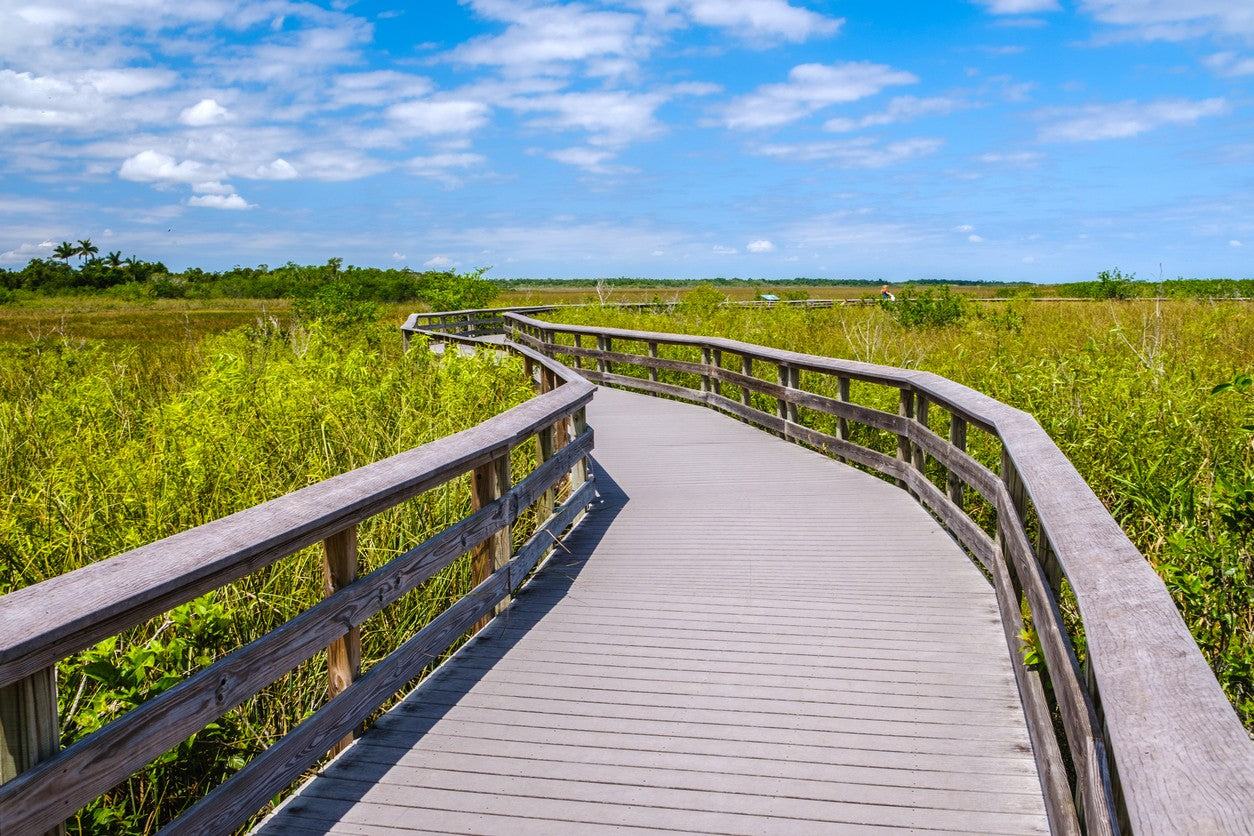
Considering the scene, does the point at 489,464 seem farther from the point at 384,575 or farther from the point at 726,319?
the point at 726,319

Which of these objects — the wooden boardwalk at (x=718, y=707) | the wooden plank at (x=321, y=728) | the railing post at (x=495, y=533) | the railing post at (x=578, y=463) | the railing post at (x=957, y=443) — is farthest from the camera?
the railing post at (x=578, y=463)

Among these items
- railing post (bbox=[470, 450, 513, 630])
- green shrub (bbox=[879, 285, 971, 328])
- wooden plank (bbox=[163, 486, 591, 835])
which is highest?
green shrub (bbox=[879, 285, 971, 328])

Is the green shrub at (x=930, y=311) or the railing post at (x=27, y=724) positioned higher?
the green shrub at (x=930, y=311)

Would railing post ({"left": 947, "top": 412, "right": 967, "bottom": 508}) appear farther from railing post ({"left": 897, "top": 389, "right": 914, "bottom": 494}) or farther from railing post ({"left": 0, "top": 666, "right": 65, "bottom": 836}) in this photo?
railing post ({"left": 0, "top": 666, "right": 65, "bottom": 836})

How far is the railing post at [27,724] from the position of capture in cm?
209

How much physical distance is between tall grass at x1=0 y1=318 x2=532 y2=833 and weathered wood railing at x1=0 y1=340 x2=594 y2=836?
530mm

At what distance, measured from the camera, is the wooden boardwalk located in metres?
3.15

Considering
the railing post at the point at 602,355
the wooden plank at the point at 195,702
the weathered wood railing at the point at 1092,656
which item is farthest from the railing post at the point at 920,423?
the railing post at the point at 602,355

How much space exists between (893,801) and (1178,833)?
1912mm

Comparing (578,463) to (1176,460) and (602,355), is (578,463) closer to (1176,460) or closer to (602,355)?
(1176,460)

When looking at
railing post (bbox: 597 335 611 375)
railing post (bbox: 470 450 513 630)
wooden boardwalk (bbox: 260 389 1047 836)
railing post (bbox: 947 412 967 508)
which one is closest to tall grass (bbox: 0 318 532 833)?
railing post (bbox: 470 450 513 630)

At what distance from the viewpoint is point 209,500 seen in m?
5.75

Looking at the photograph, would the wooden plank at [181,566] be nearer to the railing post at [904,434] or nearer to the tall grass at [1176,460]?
the tall grass at [1176,460]

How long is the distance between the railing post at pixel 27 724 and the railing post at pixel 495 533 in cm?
267
